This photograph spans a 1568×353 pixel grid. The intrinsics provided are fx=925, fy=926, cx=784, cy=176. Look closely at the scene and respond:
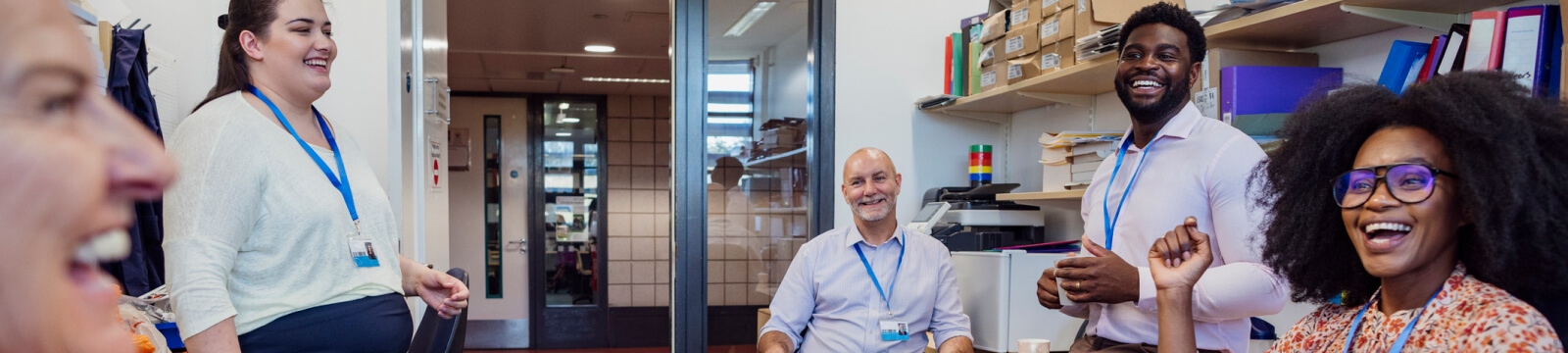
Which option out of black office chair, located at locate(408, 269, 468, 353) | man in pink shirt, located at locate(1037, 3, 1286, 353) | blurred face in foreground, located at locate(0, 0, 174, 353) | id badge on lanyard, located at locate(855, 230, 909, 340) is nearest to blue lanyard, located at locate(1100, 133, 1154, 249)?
man in pink shirt, located at locate(1037, 3, 1286, 353)

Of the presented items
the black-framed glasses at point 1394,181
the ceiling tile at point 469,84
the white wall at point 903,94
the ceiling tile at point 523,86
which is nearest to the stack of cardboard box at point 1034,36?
the white wall at point 903,94

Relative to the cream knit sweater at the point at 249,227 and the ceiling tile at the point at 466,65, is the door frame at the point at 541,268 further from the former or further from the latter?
the cream knit sweater at the point at 249,227

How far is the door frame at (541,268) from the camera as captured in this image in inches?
318

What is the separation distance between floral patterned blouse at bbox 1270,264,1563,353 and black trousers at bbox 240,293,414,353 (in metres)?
1.40

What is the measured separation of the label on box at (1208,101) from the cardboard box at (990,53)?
0.95 meters

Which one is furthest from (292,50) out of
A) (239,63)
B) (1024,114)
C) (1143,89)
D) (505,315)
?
(505,315)

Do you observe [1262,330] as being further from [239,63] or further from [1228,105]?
[239,63]

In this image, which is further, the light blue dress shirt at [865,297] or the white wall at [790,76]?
the white wall at [790,76]

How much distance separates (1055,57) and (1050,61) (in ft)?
0.10

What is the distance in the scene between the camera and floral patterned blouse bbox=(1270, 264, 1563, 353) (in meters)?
0.95

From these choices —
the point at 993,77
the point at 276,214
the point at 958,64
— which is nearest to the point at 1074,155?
the point at 993,77

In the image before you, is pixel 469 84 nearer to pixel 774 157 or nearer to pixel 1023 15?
pixel 774 157

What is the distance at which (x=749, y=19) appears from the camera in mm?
3514

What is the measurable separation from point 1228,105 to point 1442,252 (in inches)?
42.0
